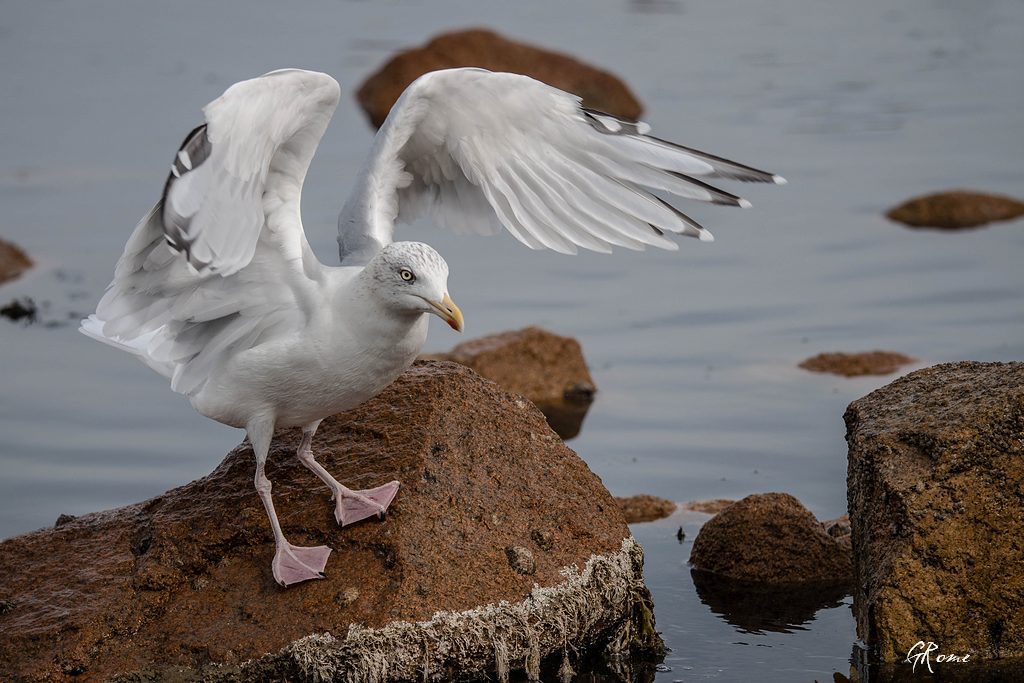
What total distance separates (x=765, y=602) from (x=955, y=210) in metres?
8.41

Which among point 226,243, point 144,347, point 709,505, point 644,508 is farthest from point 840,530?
point 226,243

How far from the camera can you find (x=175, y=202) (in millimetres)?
6020

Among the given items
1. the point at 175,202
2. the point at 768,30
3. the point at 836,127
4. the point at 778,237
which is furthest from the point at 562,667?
the point at 768,30

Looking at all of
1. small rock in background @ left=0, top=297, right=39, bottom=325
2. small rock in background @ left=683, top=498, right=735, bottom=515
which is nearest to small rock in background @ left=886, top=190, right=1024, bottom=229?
small rock in background @ left=683, top=498, right=735, bottom=515

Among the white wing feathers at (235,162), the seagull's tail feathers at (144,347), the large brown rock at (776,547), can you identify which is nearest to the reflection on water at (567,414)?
the large brown rock at (776,547)

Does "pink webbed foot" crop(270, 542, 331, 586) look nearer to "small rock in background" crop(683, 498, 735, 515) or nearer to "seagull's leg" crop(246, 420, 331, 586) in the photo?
"seagull's leg" crop(246, 420, 331, 586)

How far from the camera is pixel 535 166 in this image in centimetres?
772

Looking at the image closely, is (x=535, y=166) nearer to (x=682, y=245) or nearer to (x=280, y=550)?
(x=280, y=550)

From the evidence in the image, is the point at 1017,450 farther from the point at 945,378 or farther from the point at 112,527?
the point at 112,527

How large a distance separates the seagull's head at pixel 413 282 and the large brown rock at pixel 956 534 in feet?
7.19

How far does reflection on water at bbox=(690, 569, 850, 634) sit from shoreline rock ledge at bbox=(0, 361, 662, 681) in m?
0.62

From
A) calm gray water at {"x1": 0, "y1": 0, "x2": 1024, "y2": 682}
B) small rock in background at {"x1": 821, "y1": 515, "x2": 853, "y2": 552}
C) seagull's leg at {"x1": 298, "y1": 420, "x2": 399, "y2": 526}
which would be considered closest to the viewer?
seagull's leg at {"x1": 298, "y1": 420, "x2": 399, "y2": 526}

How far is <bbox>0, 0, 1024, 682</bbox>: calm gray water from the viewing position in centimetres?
1030

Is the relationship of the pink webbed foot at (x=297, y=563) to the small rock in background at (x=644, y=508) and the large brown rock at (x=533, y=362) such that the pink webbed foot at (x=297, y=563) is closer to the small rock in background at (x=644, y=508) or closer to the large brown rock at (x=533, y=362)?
the small rock in background at (x=644, y=508)
